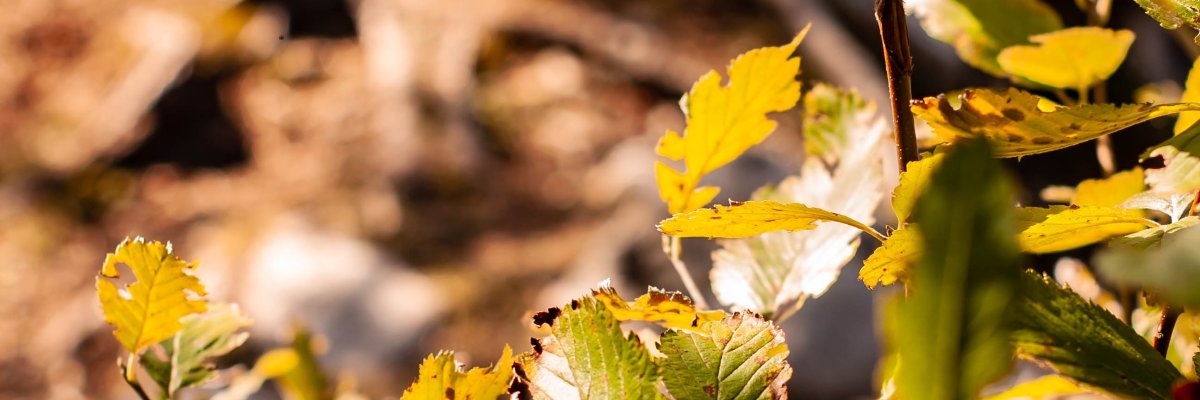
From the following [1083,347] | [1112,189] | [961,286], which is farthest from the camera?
[1112,189]

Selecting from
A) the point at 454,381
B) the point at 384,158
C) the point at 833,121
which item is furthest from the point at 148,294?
the point at 384,158

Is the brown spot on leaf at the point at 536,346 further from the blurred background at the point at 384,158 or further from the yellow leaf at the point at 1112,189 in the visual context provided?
the blurred background at the point at 384,158

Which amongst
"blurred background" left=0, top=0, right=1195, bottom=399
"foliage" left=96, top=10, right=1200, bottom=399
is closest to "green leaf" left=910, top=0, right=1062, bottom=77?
"foliage" left=96, top=10, right=1200, bottom=399

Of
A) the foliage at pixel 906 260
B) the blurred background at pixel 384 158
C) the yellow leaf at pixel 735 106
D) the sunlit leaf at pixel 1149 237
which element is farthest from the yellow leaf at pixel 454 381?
the blurred background at pixel 384 158

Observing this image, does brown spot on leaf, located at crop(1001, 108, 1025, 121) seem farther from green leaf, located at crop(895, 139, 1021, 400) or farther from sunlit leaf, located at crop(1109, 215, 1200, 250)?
green leaf, located at crop(895, 139, 1021, 400)

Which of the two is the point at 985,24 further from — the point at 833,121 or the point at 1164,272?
the point at 1164,272

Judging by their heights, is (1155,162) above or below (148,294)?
below
